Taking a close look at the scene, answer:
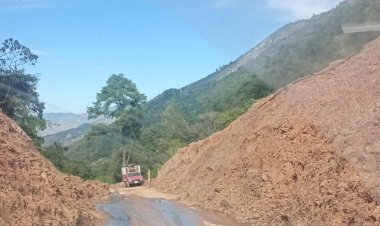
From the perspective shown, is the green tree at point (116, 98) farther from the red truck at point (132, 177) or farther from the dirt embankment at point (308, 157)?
the dirt embankment at point (308, 157)

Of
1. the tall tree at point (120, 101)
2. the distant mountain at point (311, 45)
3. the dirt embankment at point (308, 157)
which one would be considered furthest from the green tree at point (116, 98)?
the dirt embankment at point (308, 157)

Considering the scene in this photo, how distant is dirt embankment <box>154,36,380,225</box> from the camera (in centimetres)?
1658

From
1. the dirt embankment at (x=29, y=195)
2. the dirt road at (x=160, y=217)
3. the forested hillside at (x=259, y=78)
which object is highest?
the forested hillside at (x=259, y=78)

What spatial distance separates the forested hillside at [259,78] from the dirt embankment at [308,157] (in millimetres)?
9451

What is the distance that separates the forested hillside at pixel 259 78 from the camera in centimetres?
4988

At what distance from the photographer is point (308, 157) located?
2141 cm

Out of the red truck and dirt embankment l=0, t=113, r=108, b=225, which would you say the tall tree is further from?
dirt embankment l=0, t=113, r=108, b=225

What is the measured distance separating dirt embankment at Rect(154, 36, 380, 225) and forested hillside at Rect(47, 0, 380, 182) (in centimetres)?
945

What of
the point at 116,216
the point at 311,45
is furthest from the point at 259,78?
the point at 116,216

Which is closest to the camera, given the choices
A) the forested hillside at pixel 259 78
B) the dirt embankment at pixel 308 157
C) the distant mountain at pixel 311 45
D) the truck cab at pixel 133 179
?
the dirt embankment at pixel 308 157

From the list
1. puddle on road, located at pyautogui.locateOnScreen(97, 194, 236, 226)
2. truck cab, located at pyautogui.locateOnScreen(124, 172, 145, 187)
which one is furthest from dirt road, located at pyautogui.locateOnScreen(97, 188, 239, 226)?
truck cab, located at pyautogui.locateOnScreen(124, 172, 145, 187)

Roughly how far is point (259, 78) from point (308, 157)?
4380 cm

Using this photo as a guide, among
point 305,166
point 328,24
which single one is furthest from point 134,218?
point 328,24

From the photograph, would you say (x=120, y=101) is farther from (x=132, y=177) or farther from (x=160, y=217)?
(x=160, y=217)
